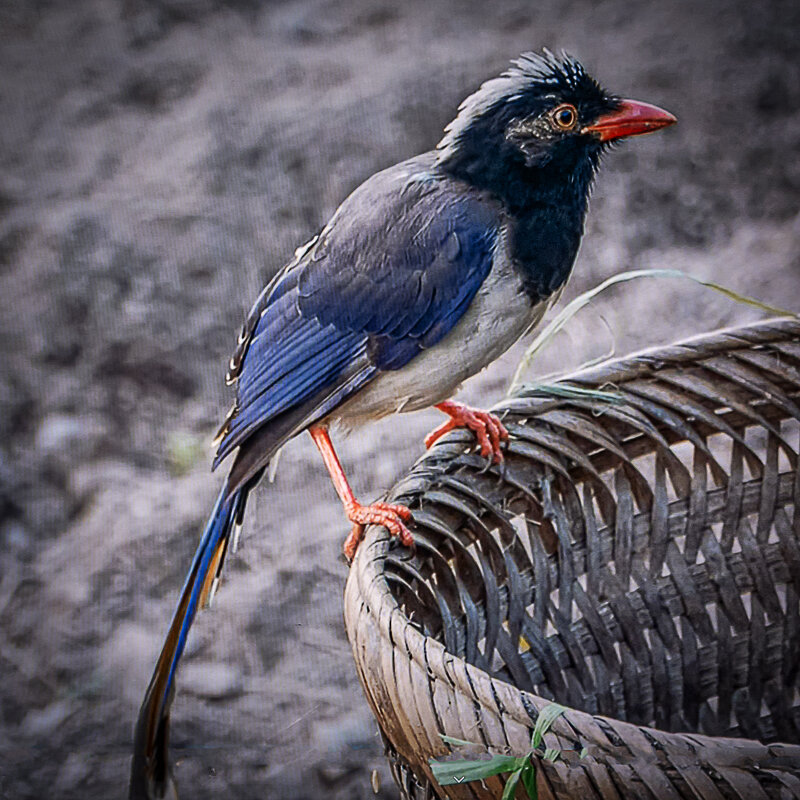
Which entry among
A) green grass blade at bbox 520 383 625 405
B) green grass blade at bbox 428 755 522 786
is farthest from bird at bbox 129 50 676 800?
green grass blade at bbox 428 755 522 786

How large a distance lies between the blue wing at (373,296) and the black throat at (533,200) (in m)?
0.02

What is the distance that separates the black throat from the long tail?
1.32 ft

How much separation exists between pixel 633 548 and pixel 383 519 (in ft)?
1.32

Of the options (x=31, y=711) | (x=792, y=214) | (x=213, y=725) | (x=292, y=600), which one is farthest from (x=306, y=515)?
(x=792, y=214)

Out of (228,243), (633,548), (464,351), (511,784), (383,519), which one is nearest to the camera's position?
(511,784)

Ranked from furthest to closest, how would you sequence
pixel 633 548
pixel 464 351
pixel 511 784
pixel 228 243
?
pixel 228 243 < pixel 633 548 < pixel 464 351 < pixel 511 784

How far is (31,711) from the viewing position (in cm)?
161

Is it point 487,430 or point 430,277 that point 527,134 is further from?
point 487,430

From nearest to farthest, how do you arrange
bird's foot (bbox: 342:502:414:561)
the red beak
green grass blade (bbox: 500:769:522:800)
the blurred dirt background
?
green grass blade (bbox: 500:769:522:800) < bird's foot (bbox: 342:502:414:561) < the red beak < the blurred dirt background

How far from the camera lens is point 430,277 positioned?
1211mm

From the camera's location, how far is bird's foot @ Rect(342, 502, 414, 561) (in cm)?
112

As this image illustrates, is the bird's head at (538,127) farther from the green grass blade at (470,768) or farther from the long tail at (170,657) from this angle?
the green grass blade at (470,768)

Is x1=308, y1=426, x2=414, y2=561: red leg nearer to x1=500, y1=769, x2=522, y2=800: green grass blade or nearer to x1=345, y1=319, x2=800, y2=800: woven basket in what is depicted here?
x1=345, y1=319, x2=800, y2=800: woven basket

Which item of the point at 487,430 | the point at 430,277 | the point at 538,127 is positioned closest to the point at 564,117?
the point at 538,127
